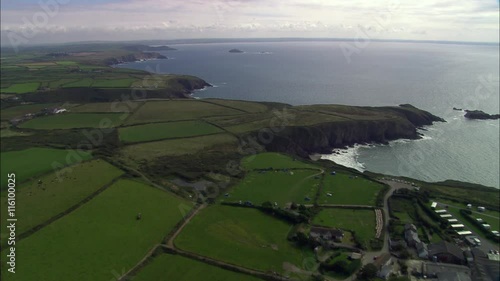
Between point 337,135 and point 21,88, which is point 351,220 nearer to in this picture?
point 337,135

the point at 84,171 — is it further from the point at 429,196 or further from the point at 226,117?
the point at 429,196

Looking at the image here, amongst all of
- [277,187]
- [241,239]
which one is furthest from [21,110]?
[241,239]

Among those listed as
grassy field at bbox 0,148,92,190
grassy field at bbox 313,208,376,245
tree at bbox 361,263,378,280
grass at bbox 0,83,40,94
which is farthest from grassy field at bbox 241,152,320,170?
grass at bbox 0,83,40,94

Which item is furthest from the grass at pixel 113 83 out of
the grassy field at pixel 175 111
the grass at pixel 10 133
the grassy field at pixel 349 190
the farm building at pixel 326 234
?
the farm building at pixel 326 234

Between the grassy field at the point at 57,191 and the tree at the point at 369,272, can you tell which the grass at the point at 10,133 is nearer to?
the grassy field at the point at 57,191

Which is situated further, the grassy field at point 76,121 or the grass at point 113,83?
the grass at point 113,83

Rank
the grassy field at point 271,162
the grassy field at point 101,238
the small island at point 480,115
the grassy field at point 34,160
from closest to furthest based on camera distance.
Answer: the grassy field at point 101,238, the grassy field at point 34,160, the grassy field at point 271,162, the small island at point 480,115

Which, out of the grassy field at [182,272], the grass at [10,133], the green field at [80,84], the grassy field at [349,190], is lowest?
the grassy field at [182,272]
